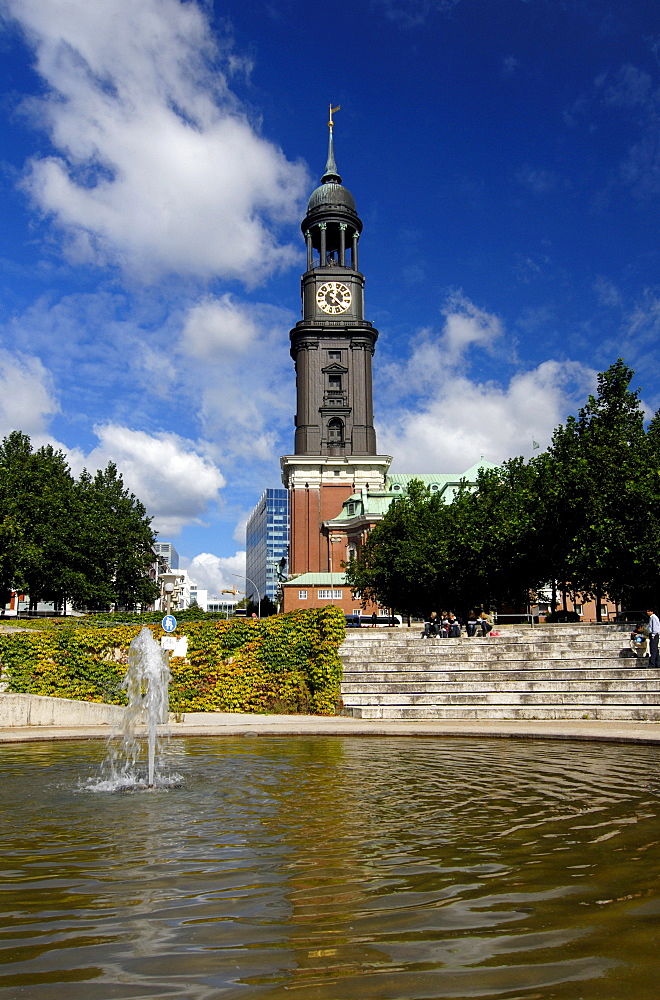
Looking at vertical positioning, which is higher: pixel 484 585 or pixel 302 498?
pixel 302 498

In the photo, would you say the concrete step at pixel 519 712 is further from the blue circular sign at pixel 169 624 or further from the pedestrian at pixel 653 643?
the blue circular sign at pixel 169 624

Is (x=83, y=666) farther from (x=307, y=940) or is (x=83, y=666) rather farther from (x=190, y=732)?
(x=307, y=940)

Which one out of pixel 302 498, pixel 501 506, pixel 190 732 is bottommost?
pixel 190 732

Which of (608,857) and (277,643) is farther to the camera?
(277,643)

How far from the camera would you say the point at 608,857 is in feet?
22.7

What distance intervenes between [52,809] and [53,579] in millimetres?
48530

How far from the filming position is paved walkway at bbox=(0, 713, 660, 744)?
1658 cm

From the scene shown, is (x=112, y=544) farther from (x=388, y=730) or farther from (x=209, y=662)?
(x=388, y=730)

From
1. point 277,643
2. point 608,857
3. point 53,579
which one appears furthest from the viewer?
point 53,579

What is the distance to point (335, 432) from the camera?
96.8 meters

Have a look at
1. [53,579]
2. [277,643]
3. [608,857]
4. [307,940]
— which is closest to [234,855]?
[307,940]

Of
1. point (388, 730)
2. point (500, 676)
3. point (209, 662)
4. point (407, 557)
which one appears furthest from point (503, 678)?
point (407, 557)

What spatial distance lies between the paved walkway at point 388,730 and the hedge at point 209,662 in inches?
171

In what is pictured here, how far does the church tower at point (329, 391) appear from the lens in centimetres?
9362
